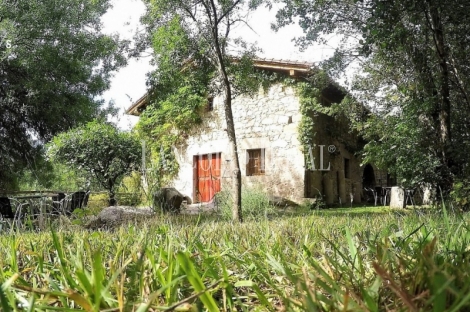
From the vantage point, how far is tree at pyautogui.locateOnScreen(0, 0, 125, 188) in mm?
12805

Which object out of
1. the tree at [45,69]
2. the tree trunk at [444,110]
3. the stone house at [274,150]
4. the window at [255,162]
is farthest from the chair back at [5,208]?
the window at [255,162]

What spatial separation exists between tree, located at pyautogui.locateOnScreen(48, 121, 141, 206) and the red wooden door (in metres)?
3.27

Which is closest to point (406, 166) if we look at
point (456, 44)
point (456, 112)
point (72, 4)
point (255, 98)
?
point (456, 112)

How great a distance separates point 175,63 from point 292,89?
20.4 feet

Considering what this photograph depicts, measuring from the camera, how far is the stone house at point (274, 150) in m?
12.8

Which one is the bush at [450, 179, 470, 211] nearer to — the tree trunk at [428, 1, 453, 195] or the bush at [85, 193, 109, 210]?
the tree trunk at [428, 1, 453, 195]

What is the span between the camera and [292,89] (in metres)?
13.1

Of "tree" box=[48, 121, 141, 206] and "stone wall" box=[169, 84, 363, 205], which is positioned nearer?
"tree" box=[48, 121, 141, 206]

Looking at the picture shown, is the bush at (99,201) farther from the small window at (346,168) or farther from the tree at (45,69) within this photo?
the small window at (346,168)

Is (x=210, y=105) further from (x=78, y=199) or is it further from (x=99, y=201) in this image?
(x=78, y=199)

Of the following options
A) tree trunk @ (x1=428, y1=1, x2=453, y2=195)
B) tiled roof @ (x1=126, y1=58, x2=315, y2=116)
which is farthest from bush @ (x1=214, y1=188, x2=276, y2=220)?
tiled roof @ (x1=126, y1=58, x2=315, y2=116)

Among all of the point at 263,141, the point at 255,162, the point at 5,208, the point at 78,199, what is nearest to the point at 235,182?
the point at 78,199

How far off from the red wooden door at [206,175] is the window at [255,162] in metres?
1.07

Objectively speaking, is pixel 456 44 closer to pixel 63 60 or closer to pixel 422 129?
pixel 422 129
